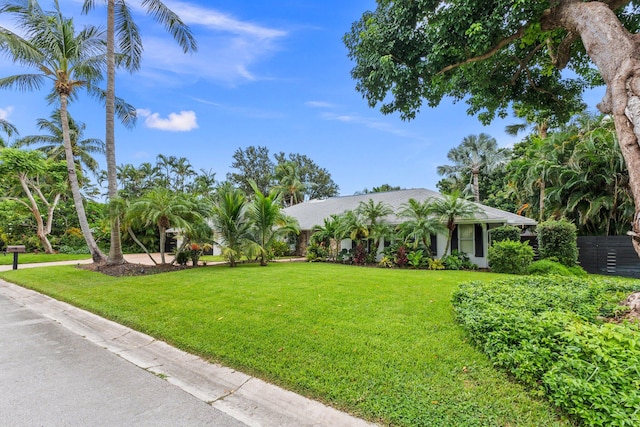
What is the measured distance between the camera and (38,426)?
269 cm

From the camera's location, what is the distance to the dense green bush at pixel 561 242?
1130cm

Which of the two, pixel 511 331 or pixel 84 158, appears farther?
pixel 84 158

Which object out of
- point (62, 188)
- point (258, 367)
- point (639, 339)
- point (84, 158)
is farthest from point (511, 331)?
point (84, 158)

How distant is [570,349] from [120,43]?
706 inches

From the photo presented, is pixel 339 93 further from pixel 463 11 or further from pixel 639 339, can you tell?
pixel 639 339

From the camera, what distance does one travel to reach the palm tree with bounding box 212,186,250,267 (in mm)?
12594

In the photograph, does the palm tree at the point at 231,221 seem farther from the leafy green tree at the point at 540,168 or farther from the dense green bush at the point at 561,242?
the leafy green tree at the point at 540,168

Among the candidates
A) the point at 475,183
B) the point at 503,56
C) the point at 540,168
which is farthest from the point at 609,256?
the point at 475,183

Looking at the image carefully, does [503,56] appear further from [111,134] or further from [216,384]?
[111,134]

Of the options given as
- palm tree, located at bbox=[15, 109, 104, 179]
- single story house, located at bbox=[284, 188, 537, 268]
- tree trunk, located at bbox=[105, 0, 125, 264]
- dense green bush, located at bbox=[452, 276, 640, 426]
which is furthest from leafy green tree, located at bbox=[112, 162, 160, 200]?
dense green bush, located at bbox=[452, 276, 640, 426]

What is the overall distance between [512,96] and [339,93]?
8211mm

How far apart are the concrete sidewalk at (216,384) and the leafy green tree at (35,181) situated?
1837 cm

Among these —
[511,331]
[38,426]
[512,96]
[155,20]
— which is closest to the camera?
[38,426]

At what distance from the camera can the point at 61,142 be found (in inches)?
998
